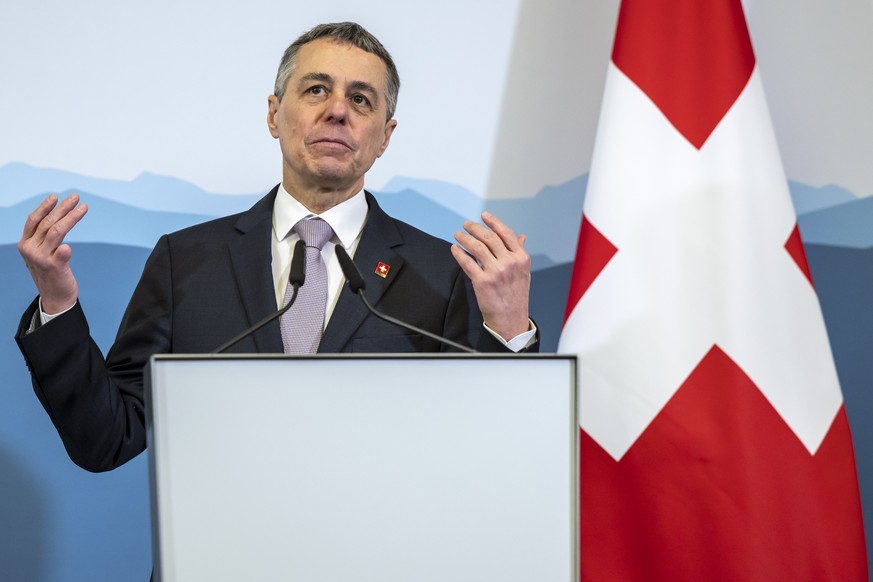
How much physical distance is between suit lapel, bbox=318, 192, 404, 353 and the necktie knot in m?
0.06

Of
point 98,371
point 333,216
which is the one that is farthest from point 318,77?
point 98,371

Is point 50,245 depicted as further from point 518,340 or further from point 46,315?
point 518,340

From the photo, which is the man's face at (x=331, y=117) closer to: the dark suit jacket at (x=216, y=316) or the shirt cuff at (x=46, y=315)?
the dark suit jacket at (x=216, y=316)

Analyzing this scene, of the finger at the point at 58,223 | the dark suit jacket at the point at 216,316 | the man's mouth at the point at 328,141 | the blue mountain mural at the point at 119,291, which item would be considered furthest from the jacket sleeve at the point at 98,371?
the blue mountain mural at the point at 119,291

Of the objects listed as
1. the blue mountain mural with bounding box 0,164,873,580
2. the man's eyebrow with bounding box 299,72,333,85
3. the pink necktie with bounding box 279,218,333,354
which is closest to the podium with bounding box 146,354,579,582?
the pink necktie with bounding box 279,218,333,354

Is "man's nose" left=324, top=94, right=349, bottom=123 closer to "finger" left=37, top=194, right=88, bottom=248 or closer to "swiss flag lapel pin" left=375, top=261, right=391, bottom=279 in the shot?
"swiss flag lapel pin" left=375, top=261, right=391, bottom=279

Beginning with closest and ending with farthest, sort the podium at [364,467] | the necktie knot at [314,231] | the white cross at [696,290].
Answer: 1. the podium at [364,467]
2. the necktie knot at [314,231]
3. the white cross at [696,290]

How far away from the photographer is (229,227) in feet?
5.35

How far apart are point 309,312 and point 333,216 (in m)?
0.20

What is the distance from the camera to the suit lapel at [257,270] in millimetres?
1436

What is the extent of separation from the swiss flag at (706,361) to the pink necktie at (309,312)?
1.95 ft

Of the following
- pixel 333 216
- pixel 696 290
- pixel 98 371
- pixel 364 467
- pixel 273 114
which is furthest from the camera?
pixel 696 290

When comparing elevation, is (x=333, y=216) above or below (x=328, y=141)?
below

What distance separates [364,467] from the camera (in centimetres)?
92
